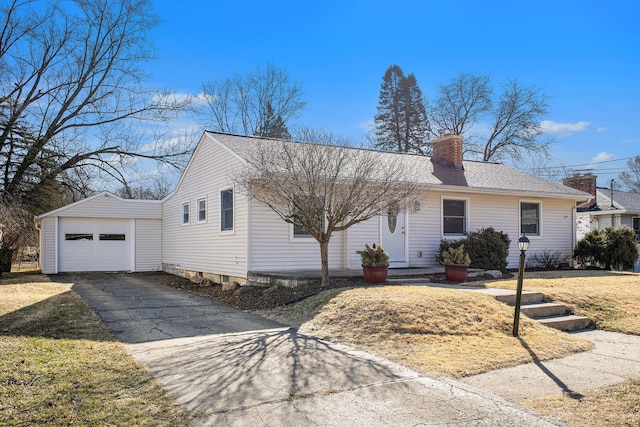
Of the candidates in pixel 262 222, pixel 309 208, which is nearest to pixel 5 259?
pixel 262 222

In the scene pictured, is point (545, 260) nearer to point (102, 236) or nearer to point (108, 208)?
point (108, 208)

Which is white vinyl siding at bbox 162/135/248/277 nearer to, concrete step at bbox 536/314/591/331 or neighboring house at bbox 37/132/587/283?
neighboring house at bbox 37/132/587/283

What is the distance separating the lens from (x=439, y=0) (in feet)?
37.6

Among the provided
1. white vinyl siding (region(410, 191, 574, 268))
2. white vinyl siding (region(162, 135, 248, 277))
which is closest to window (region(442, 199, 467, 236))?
white vinyl siding (region(410, 191, 574, 268))

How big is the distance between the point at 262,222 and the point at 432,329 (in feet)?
20.4

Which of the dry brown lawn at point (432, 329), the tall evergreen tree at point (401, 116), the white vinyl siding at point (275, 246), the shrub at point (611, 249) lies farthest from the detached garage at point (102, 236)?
the tall evergreen tree at point (401, 116)

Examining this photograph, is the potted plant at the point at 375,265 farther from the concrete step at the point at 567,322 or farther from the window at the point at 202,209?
the window at the point at 202,209

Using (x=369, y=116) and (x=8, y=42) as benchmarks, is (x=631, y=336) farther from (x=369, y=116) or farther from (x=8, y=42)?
(x=369, y=116)

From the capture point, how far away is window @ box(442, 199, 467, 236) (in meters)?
14.8

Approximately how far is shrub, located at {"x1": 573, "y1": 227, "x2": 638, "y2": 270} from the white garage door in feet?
58.0

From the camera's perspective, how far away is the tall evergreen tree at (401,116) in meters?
37.5

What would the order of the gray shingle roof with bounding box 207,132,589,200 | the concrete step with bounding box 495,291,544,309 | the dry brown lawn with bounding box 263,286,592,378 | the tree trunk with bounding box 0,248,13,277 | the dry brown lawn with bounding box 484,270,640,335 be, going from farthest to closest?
the tree trunk with bounding box 0,248,13,277
the gray shingle roof with bounding box 207,132,589,200
the concrete step with bounding box 495,291,544,309
the dry brown lawn with bounding box 484,270,640,335
the dry brown lawn with bounding box 263,286,592,378

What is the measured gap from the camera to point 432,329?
680 centimetres

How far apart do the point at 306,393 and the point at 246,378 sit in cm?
78
